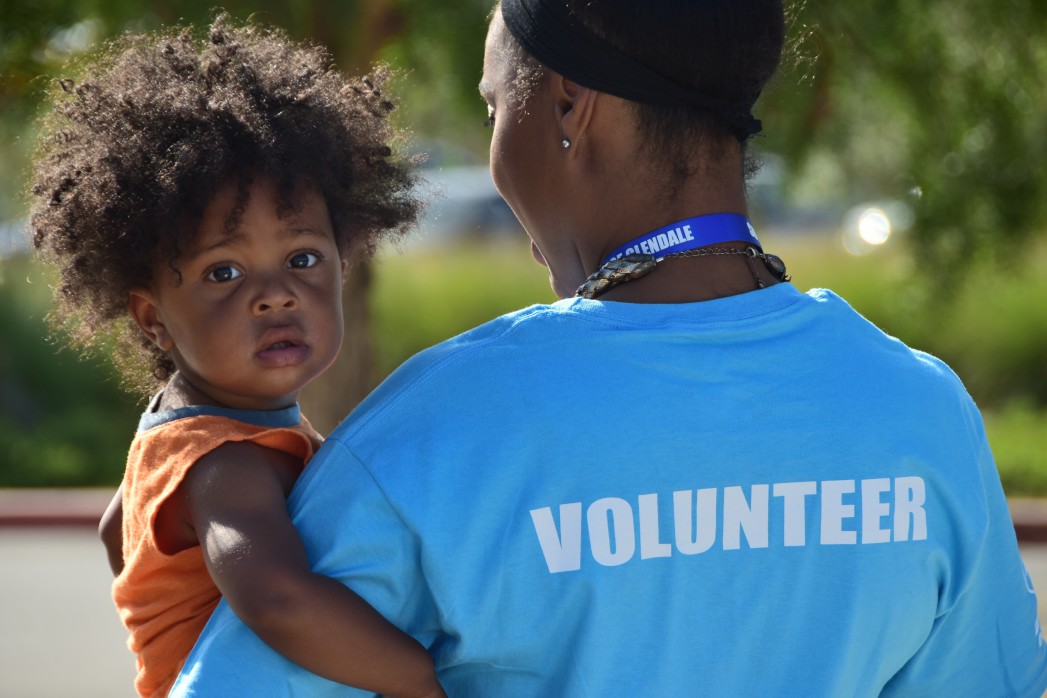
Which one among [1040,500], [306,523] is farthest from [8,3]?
[1040,500]

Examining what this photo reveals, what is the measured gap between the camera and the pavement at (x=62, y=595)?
239 inches

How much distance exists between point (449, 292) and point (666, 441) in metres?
10.3

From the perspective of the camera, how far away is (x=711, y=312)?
155 cm

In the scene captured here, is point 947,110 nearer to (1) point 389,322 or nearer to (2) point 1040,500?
(2) point 1040,500

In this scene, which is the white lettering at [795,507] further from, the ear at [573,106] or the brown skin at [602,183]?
the ear at [573,106]

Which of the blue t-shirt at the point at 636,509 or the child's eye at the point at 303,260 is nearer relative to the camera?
the blue t-shirt at the point at 636,509

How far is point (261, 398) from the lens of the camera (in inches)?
77.9

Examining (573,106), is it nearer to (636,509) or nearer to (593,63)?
(593,63)

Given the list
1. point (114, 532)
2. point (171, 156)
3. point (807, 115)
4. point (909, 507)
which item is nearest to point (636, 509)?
point (909, 507)

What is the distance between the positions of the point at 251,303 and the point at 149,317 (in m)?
0.26

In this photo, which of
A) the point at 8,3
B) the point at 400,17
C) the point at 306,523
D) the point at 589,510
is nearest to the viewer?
the point at 589,510

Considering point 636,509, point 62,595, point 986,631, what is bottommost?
point 62,595

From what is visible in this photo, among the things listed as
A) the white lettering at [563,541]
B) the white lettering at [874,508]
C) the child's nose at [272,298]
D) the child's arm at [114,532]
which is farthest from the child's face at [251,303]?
the white lettering at [874,508]

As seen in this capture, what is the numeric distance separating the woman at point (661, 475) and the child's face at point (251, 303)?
1.25 ft
